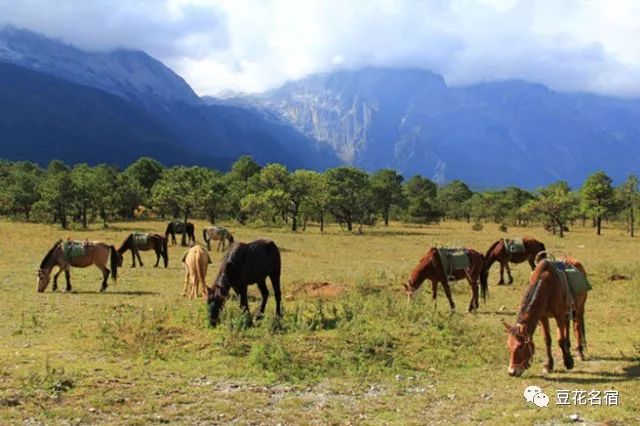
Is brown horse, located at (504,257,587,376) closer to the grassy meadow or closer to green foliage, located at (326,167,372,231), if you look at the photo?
the grassy meadow

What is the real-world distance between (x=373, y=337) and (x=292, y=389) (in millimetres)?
2599

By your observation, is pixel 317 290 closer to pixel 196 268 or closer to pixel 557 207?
pixel 196 268

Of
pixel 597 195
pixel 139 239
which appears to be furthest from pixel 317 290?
pixel 597 195

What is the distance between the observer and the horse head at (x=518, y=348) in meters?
9.73

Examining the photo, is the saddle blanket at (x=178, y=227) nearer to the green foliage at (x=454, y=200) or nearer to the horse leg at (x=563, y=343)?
the horse leg at (x=563, y=343)

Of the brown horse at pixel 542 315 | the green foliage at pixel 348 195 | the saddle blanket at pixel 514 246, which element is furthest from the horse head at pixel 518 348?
the green foliage at pixel 348 195

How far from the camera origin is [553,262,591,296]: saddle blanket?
10953mm

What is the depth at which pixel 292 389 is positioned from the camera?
9.47 metres

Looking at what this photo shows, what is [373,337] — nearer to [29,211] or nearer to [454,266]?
[454,266]

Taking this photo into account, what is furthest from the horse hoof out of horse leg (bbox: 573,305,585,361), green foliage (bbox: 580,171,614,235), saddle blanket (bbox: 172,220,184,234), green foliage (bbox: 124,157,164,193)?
green foliage (bbox: 124,157,164,193)

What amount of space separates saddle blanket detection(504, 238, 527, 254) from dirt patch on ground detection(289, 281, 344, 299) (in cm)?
742

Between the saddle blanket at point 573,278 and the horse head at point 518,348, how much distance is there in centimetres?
175

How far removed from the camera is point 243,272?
13.5 m

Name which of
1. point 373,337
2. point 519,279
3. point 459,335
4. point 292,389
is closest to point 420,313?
point 459,335
